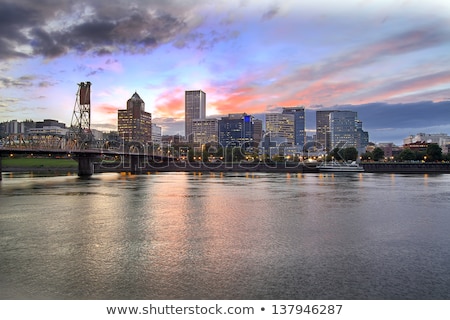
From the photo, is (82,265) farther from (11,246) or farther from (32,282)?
(11,246)

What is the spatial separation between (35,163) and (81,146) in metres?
37.6

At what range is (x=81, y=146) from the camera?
387ft

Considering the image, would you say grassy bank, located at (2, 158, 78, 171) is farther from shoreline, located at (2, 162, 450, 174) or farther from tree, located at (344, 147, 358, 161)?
tree, located at (344, 147, 358, 161)

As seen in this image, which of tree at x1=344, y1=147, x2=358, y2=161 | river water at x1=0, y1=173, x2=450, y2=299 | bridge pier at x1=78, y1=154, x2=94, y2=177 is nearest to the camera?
river water at x1=0, y1=173, x2=450, y2=299

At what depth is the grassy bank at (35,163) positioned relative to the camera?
13888 cm

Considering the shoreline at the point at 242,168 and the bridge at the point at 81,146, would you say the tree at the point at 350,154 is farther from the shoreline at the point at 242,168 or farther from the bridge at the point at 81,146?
the bridge at the point at 81,146

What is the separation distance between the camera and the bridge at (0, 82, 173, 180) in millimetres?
83062

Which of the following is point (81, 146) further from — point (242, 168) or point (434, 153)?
point (434, 153)

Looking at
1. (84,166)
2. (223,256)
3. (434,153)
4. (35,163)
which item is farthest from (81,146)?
(434,153)

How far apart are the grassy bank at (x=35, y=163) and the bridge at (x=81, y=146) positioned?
11498mm

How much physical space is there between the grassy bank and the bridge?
11498 millimetres

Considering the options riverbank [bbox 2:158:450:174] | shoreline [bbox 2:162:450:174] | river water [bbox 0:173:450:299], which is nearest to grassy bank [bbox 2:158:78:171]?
riverbank [bbox 2:158:450:174]

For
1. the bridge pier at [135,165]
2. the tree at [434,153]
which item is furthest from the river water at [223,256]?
the tree at [434,153]
